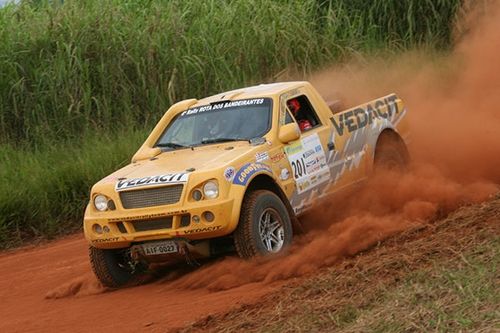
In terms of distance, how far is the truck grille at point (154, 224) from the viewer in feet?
26.8

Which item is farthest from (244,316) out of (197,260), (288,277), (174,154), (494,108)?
(494,108)

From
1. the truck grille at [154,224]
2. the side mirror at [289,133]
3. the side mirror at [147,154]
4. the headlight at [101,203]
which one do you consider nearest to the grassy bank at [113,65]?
the side mirror at [147,154]

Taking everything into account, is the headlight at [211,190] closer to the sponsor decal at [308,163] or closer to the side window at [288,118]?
the sponsor decal at [308,163]

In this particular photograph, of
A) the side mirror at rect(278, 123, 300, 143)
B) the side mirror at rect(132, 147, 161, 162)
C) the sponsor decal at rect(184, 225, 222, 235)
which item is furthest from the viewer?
the side mirror at rect(132, 147, 161, 162)

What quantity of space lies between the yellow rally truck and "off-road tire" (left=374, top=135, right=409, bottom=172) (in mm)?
94

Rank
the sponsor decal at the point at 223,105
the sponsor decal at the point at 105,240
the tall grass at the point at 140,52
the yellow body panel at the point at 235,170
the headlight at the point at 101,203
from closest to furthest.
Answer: the yellow body panel at the point at 235,170 → the sponsor decal at the point at 105,240 → the headlight at the point at 101,203 → the sponsor decal at the point at 223,105 → the tall grass at the point at 140,52

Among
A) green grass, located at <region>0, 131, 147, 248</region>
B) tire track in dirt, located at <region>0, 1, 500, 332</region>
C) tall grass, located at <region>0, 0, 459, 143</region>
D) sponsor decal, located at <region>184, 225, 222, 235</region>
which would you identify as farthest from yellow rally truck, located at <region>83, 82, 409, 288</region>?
tall grass, located at <region>0, 0, 459, 143</region>

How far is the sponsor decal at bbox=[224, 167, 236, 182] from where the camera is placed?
26.7 ft

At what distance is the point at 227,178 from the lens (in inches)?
320

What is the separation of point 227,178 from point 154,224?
72cm

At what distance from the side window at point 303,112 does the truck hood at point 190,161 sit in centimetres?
92

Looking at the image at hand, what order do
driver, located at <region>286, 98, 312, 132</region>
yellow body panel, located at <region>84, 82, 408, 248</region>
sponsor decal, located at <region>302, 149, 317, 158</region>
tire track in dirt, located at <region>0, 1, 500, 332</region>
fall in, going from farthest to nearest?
1. driver, located at <region>286, 98, 312, 132</region>
2. sponsor decal, located at <region>302, 149, 317, 158</region>
3. yellow body panel, located at <region>84, 82, 408, 248</region>
4. tire track in dirt, located at <region>0, 1, 500, 332</region>

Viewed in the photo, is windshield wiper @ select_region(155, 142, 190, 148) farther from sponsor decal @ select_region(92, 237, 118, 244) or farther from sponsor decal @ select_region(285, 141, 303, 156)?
sponsor decal @ select_region(92, 237, 118, 244)

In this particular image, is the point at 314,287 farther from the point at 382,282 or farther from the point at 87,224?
the point at 87,224
